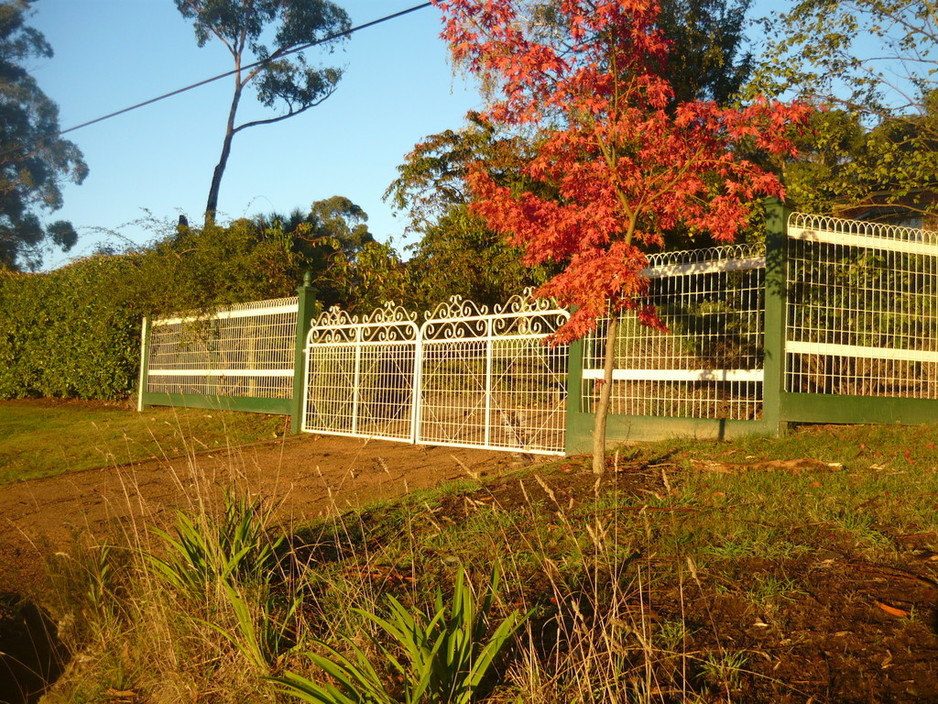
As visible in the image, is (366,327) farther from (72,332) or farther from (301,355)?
(72,332)

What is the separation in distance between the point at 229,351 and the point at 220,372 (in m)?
0.50

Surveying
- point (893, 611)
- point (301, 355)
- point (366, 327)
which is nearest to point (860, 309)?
point (893, 611)

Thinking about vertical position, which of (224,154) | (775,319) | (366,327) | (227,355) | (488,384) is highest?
(224,154)

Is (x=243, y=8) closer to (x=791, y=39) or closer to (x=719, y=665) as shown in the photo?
(x=791, y=39)

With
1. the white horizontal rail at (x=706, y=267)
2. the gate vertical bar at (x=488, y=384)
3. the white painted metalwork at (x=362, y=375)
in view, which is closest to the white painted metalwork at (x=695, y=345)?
the white horizontal rail at (x=706, y=267)

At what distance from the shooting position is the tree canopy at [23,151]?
43031 mm

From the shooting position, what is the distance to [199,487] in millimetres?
5898

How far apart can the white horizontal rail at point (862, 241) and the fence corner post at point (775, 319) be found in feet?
0.67

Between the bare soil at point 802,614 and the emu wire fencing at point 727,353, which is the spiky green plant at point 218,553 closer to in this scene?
the bare soil at point 802,614

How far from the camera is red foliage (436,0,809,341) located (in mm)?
6605

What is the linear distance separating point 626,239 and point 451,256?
7.18m

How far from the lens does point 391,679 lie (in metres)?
3.24

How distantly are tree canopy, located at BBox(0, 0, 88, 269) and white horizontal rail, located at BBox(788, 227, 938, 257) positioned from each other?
4318 centimetres

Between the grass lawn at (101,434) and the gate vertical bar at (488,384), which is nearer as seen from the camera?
the gate vertical bar at (488,384)
